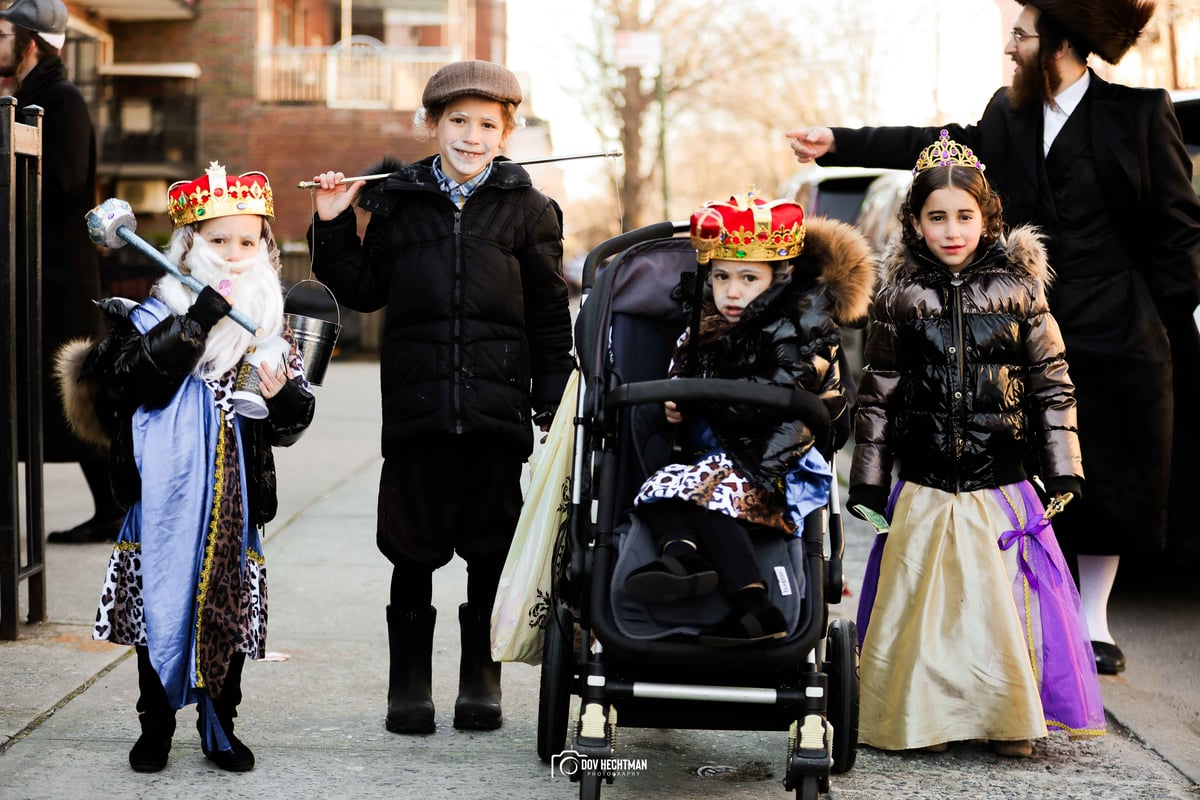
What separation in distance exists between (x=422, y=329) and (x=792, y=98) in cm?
3627

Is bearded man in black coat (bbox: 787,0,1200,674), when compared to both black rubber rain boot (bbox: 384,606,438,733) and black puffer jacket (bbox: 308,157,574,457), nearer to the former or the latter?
black puffer jacket (bbox: 308,157,574,457)

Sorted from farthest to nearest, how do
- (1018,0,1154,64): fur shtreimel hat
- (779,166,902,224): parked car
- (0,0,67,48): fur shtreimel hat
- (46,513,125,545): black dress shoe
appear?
(779,166,902,224): parked car < (46,513,125,545): black dress shoe < (0,0,67,48): fur shtreimel hat < (1018,0,1154,64): fur shtreimel hat

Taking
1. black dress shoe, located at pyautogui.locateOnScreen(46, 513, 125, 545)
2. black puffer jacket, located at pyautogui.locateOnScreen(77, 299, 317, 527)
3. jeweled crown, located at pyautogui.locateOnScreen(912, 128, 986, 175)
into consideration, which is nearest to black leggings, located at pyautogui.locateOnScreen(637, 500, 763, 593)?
black puffer jacket, located at pyautogui.locateOnScreen(77, 299, 317, 527)

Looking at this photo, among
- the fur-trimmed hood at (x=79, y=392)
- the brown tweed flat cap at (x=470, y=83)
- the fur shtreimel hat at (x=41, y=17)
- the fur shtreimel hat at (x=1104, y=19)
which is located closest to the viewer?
the fur-trimmed hood at (x=79, y=392)

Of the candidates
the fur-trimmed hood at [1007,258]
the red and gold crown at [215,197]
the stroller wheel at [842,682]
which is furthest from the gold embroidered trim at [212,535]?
the fur-trimmed hood at [1007,258]

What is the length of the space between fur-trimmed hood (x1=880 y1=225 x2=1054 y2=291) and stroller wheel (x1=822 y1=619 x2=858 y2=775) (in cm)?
119

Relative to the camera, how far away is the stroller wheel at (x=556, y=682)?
3.69m

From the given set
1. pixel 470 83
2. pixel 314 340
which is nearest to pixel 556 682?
pixel 314 340

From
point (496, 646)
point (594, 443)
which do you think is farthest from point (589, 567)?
point (496, 646)

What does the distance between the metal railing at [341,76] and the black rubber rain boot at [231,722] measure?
73.6 feet

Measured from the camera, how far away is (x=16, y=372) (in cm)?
504

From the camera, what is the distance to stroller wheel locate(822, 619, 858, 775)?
364 cm

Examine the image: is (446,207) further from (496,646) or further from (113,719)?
(113,719)

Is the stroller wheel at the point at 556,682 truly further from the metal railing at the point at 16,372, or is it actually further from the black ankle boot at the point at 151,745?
the metal railing at the point at 16,372
